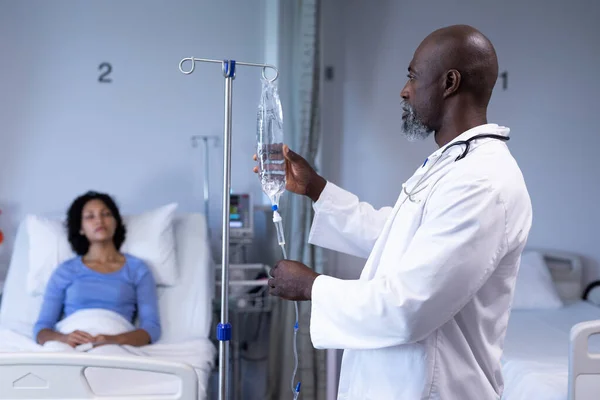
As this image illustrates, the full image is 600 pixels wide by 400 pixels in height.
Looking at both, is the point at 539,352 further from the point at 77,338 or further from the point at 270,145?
the point at 77,338

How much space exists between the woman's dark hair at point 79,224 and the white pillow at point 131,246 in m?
0.03

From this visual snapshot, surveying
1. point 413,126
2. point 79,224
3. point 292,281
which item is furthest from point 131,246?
point 413,126

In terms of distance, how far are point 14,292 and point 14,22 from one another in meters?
1.37

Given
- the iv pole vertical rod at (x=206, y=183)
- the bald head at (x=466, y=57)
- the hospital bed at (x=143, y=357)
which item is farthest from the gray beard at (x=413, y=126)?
the iv pole vertical rod at (x=206, y=183)

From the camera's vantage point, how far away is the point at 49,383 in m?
1.64

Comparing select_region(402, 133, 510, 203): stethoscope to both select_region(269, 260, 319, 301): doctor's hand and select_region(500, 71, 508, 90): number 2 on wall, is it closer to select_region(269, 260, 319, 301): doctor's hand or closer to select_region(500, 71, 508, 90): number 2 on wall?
select_region(269, 260, 319, 301): doctor's hand

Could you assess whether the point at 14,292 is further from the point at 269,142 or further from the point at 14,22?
the point at 269,142

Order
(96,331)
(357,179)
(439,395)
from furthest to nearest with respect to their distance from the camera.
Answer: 1. (357,179)
2. (96,331)
3. (439,395)

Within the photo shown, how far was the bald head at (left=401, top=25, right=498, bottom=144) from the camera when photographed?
4.66 ft

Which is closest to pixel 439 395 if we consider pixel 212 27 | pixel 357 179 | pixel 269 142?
pixel 269 142

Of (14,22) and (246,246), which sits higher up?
(14,22)

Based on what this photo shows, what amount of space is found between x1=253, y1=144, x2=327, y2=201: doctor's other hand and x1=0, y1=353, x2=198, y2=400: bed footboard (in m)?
0.57

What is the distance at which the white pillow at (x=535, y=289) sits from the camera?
3.47 metres

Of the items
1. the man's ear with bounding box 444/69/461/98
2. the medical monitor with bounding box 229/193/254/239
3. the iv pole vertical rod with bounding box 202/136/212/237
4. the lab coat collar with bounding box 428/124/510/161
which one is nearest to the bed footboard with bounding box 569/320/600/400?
the lab coat collar with bounding box 428/124/510/161
